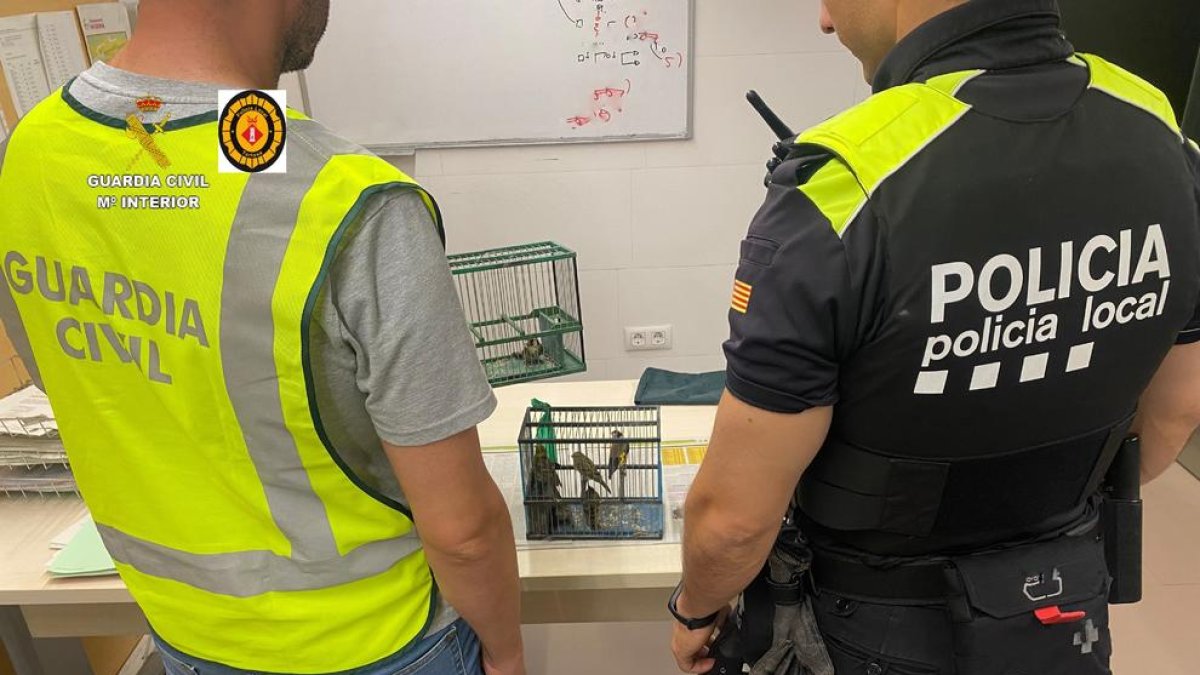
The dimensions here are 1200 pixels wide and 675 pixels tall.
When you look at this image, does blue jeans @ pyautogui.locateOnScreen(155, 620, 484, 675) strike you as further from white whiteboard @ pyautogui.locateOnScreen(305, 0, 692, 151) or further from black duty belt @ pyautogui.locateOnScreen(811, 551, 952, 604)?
white whiteboard @ pyautogui.locateOnScreen(305, 0, 692, 151)

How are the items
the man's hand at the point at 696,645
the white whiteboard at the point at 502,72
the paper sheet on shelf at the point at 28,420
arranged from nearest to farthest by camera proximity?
the man's hand at the point at 696,645
the paper sheet on shelf at the point at 28,420
the white whiteboard at the point at 502,72

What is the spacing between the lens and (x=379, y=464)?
2.86 ft

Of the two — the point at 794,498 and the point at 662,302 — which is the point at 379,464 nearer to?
the point at 794,498

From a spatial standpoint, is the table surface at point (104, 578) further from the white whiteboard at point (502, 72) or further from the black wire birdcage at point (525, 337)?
the white whiteboard at point (502, 72)

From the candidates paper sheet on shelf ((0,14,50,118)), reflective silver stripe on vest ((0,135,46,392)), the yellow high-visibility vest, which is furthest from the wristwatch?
paper sheet on shelf ((0,14,50,118))

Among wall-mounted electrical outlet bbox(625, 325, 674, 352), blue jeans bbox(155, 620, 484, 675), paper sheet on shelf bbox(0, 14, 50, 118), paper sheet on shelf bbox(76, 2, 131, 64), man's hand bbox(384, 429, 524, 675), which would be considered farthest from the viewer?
wall-mounted electrical outlet bbox(625, 325, 674, 352)

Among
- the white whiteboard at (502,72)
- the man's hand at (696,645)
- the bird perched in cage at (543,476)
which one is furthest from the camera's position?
the white whiteboard at (502,72)

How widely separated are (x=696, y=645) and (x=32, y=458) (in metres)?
1.24

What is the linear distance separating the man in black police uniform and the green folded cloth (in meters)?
0.79

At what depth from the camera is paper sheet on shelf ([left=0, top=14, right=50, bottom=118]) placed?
2.06 m

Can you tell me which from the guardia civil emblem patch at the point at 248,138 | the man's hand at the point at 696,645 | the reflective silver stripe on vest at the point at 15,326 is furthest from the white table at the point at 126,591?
the guardia civil emblem patch at the point at 248,138

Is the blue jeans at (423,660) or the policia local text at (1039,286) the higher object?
the policia local text at (1039,286)

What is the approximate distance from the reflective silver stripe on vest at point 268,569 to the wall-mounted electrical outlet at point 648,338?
227 centimetres

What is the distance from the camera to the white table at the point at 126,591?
4.10 ft
